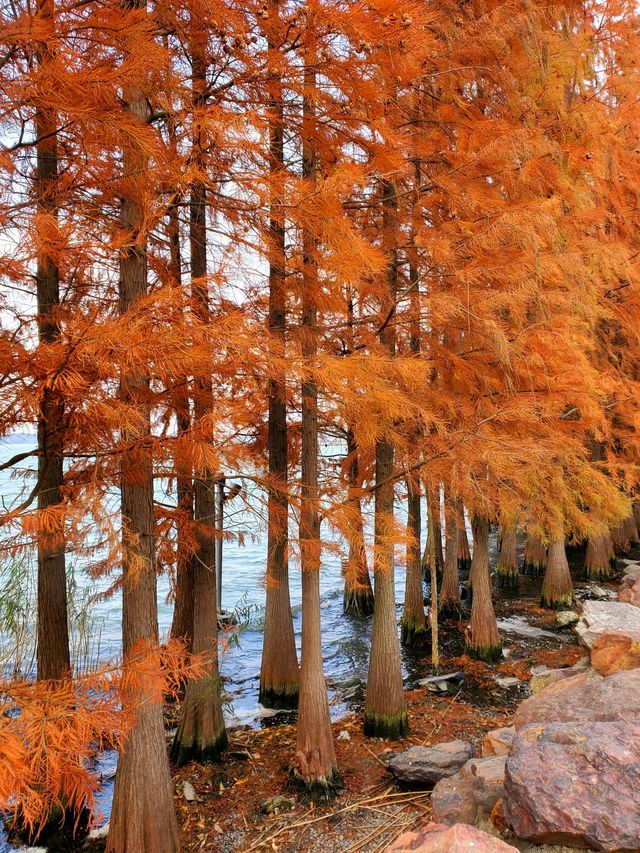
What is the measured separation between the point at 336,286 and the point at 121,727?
4.43 metres

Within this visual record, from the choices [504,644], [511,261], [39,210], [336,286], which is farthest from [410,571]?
[39,210]

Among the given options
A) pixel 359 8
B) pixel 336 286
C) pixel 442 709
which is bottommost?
pixel 442 709

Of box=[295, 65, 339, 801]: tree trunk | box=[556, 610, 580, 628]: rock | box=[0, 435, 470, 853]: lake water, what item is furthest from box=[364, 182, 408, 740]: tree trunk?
box=[556, 610, 580, 628]: rock

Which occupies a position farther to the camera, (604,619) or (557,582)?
(557,582)

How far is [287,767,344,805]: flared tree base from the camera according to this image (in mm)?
6703

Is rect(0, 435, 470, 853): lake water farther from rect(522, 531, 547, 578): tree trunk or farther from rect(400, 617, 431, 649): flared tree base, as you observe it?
rect(522, 531, 547, 578): tree trunk

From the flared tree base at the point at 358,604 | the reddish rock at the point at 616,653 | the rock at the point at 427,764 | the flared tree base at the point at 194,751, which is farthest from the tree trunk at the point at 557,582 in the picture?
the flared tree base at the point at 194,751

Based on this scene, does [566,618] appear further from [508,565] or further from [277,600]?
[277,600]

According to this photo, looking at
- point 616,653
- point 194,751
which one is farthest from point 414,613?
point 616,653

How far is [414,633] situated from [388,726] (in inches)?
205

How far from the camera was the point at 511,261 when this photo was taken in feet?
24.3

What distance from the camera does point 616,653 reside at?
18.5ft

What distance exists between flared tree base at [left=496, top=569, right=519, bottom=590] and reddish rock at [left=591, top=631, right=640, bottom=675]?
1295 cm

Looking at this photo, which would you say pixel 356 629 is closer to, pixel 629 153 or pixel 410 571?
pixel 410 571
